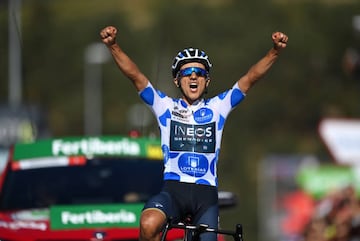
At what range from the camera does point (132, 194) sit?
35.3 feet

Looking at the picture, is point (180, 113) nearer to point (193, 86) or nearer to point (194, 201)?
point (193, 86)

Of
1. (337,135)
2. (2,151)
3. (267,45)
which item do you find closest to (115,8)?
(267,45)

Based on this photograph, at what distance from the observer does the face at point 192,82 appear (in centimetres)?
865

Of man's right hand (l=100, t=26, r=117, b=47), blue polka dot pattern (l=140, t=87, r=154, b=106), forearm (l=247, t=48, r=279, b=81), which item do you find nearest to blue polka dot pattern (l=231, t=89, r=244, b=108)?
forearm (l=247, t=48, r=279, b=81)

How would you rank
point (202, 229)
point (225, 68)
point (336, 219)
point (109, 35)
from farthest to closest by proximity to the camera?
point (225, 68) < point (336, 219) < point (109, 35) < point (202, 229)

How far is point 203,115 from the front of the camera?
343 inches

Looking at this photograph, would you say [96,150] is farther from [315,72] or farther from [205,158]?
[315,72]

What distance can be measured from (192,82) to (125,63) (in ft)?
1.54

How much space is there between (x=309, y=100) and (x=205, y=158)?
6146 centimetres

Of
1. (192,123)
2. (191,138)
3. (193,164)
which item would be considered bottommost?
(193,164)

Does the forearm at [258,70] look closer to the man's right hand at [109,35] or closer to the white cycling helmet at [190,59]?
the white cycling helmet at [190,59]

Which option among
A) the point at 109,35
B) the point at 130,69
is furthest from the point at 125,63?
the point at 109,35

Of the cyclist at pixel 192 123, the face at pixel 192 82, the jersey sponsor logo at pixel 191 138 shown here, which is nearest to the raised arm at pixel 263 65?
the cyclist at pixel 192 123

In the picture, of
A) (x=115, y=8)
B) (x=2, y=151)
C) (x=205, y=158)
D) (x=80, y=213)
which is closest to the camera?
(x=205, y=158)
